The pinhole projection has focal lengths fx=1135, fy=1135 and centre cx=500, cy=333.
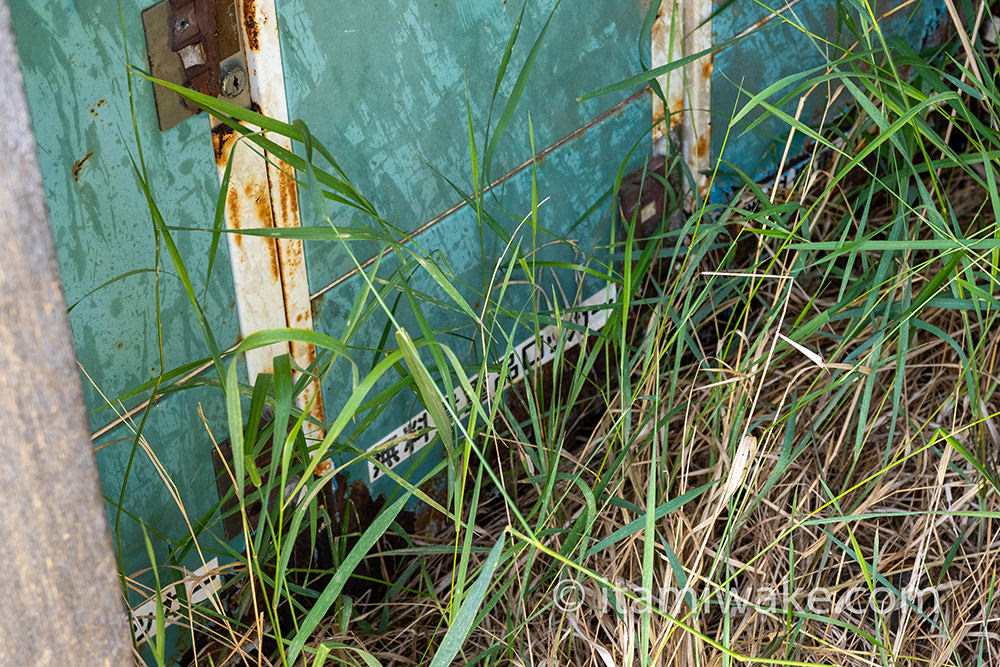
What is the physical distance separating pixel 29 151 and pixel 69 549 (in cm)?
30

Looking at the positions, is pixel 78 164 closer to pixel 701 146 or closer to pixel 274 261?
pixel 274 261

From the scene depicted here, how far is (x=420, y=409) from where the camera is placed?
6.27ft

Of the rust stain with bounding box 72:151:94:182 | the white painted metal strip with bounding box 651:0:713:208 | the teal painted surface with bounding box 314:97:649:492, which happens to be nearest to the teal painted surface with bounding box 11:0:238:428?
the rust stain with bounding box 72:151:94:182

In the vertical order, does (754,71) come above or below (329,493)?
above

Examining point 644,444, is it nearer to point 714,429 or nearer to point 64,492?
point 714,429

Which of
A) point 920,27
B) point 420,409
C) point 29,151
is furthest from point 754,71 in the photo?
point 29,151

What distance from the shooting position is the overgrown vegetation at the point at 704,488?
55.2 inches

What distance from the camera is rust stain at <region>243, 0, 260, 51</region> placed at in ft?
4.66

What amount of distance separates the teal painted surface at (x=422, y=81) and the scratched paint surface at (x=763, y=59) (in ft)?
0.93

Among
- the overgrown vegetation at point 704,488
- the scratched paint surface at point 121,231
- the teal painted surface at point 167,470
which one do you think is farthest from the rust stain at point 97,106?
the teal painted surface at point 167,470

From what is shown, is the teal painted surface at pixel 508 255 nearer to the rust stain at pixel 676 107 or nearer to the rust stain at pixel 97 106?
the rust stain at pixel 676 107

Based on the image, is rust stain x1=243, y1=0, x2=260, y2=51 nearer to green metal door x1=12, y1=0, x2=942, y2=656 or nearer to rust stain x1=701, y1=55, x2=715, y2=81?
green metal door x1=12, y1=0, x2=942, y2=656

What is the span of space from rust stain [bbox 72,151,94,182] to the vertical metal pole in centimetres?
57

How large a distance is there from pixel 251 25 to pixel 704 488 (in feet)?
2.66
